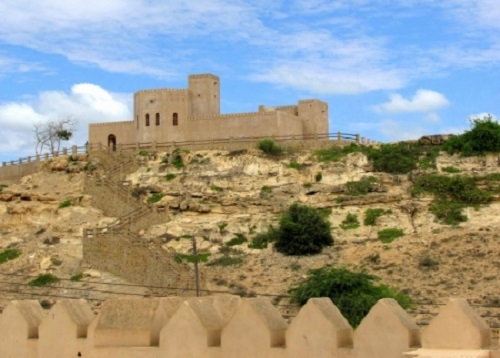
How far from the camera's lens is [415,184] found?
4275 centimetres

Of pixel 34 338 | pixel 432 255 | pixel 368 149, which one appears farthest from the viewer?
pixel 368 149

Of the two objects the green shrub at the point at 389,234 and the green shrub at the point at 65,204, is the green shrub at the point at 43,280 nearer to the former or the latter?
the green shrub at the point at 65,204

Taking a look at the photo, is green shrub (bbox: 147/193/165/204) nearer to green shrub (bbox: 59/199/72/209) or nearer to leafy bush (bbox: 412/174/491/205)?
green shrub (bbox: 59/199/72/209)

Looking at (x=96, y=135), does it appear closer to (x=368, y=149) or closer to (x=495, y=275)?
(x=368, y=149)

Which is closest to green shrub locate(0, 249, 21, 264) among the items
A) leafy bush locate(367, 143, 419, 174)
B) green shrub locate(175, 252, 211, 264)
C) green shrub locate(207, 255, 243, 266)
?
green shrub locate(175, 252, 211, 264)

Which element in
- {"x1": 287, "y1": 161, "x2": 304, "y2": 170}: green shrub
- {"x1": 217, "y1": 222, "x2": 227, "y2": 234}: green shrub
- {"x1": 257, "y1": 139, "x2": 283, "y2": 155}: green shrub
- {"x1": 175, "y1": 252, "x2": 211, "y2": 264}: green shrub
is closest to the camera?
{"x1": 175, "y1": 252, "x2": 211, "y2": 264}: green shrub

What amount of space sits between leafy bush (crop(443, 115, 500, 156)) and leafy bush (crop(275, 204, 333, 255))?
899cm

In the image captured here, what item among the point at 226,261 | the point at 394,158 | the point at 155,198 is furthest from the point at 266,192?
the point at 226,261

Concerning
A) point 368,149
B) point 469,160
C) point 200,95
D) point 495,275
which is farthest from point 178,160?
point 495,275

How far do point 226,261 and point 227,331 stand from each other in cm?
2846

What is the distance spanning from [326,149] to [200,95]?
824cm

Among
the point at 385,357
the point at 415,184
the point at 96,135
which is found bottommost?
the point at 385,357

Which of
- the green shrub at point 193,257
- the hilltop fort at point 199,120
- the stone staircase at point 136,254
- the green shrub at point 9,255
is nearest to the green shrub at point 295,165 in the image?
the hilltop fort at point 199,120

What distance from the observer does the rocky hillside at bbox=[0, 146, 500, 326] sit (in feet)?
113
